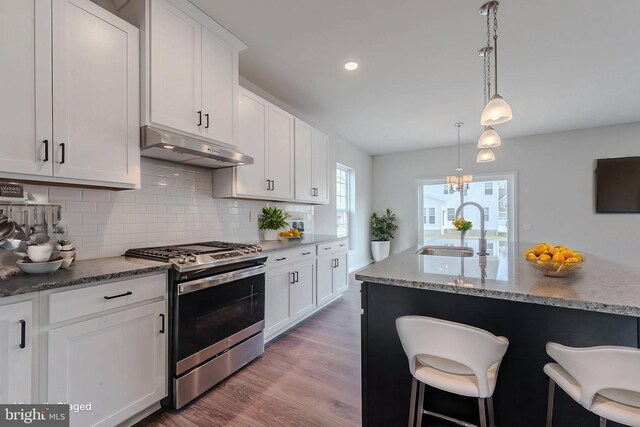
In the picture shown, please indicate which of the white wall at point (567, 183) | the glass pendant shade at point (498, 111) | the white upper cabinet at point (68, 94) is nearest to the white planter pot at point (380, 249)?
the white wall at point (567, 183)

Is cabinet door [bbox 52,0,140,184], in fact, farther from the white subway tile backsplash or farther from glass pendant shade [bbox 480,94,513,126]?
glass pendant shade [bbox 480,94,513,126]

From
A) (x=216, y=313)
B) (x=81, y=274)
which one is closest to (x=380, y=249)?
(x=216, y=313)

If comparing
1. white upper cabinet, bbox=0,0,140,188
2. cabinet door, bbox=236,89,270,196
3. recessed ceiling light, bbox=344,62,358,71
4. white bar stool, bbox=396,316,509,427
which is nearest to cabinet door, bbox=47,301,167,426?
white upper cabinet, bbox=0,0,140,188

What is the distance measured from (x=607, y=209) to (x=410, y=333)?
588 centimetres

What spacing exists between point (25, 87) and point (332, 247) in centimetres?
302

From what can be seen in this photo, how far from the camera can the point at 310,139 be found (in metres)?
3.71

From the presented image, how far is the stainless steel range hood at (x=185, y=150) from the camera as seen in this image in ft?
6.04

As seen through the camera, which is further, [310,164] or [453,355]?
[310,164]

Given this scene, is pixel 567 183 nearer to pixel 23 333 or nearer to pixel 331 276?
pixel 331 276

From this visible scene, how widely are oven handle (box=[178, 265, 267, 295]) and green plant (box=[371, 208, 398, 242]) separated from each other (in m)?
4.68

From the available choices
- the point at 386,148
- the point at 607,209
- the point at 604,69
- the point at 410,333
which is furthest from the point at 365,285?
the point at 607,209

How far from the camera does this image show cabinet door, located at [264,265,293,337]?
101 inches

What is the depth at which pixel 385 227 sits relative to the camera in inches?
263

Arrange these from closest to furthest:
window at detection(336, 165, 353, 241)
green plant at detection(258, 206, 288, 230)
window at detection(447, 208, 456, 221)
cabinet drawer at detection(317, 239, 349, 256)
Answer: green plant at detection(258, 206, 288, 230) → cabinet drawer at detection(317, 239, 349, 256) → window at detection(336, 165, 353, 241) → window at detection(447, 208, 456, 221)
